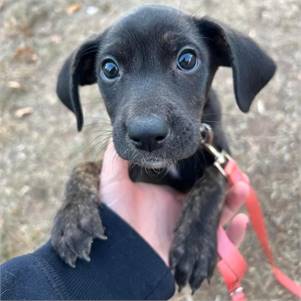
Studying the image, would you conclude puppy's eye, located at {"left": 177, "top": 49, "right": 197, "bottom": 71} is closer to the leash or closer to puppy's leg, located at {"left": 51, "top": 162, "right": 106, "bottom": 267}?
the leash

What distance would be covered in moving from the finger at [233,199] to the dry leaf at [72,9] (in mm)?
3837

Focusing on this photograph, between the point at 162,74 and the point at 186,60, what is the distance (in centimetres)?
18

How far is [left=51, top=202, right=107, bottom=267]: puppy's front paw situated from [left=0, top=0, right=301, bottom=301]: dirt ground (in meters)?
1.23

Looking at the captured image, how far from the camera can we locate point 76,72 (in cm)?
376

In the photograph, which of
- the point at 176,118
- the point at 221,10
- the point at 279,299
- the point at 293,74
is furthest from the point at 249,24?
the point at 176,118

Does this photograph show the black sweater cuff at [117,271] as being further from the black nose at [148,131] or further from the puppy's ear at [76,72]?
the puppy's ear at [76,72]

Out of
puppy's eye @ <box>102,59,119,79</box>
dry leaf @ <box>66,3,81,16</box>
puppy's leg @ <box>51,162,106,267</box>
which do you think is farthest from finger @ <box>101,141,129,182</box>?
dry leaf @ <box>66,3,81,16</box>

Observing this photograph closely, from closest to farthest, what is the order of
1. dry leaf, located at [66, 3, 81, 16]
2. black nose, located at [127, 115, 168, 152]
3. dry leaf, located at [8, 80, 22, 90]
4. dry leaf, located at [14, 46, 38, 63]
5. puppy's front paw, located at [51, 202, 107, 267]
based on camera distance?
1. black nose, located at [127, 115, 168, 152]
2. puppy's front paw, located at [51, 202, 107, 267]
3. dry leaf, located at [8, 80, 22, 90]
4. dry leaf, located at [14, 46, 38, 63]
5. dry leaf, located at [66, 3, 81, 16]

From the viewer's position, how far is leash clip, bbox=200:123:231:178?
3.57 metres

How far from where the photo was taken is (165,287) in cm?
314

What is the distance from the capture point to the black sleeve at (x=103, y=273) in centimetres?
290

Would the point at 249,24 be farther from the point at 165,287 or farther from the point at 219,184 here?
the point at 165,287

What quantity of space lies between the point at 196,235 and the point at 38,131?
3044mm

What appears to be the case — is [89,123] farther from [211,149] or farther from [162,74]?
[162,74]
